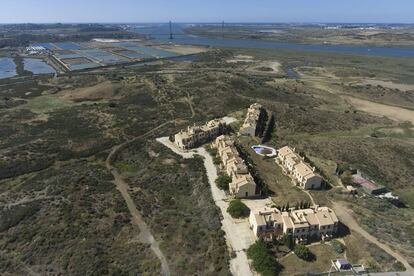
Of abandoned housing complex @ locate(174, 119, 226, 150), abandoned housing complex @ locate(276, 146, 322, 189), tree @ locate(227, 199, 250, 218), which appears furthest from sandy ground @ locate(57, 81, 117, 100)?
tree @ locate(227, 199, 250, 218)

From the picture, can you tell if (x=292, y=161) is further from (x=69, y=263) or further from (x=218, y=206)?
(x=69, y=263)

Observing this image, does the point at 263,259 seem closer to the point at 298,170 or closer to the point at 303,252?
the point at 303,252

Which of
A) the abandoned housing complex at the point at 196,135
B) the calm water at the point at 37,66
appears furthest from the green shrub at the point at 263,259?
the calm water at the point at 37,66

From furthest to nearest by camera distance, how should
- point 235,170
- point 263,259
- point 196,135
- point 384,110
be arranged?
point 384,110 → point 196,135 → point 235,170 → point 263,259

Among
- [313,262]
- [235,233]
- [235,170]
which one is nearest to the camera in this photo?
[313,262]

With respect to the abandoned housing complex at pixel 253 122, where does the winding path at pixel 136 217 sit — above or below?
below

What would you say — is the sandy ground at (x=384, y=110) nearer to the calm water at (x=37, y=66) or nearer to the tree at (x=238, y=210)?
the tree at (x=238, y=210)

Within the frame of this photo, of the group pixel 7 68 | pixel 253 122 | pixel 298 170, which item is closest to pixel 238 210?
pixel 298 170

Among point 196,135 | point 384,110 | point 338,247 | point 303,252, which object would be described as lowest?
point 384,110
